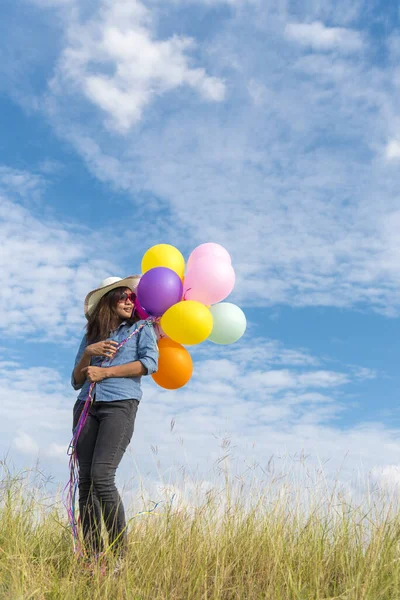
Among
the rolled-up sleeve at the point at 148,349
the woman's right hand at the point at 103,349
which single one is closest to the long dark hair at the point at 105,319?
the woman's right hand at the point at 103,349

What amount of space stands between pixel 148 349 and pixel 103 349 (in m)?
0.33

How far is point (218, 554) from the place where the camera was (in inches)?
158

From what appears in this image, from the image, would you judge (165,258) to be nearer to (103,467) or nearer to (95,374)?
(95,374)

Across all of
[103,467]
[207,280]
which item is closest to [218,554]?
[103,467]

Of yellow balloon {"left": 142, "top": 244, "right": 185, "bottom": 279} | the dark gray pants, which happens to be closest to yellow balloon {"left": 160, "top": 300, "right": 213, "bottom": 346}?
yellow balloon {"left": 142, "top": 244, "right": 185, "bottom": 279}

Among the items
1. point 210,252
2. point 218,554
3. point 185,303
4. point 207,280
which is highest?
point 210,252

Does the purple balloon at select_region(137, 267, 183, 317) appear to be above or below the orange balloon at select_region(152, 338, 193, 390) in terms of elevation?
above

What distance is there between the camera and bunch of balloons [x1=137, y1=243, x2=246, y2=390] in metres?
4.49

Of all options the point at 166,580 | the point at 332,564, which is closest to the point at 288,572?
the point at 332,564

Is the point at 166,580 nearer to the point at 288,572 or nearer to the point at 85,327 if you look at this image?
the point at 288,572

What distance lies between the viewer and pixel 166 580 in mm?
3756

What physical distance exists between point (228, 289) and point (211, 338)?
45 cm

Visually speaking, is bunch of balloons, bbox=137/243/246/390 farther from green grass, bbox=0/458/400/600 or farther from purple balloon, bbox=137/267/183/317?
green grass, bbox=0/458/400/600

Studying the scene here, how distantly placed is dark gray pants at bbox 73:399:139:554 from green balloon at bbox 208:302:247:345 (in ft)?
3.49
